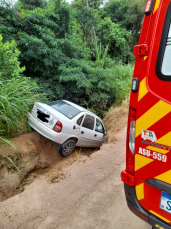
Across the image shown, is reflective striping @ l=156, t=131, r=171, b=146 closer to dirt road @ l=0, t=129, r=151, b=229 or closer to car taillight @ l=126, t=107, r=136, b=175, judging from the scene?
car taillight @ l=126, t=107, r=136, b=175

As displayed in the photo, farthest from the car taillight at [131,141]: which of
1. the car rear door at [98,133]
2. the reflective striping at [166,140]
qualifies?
the car rear door at [98,133]

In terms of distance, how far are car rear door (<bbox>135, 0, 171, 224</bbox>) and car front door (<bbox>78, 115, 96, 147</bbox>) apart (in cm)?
357

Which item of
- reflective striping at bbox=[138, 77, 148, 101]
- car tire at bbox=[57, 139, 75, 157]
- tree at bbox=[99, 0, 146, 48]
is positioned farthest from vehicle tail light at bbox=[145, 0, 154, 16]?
tree at bbox=[99, 0, 146, 48]

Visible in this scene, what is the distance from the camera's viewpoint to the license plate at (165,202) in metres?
1.37

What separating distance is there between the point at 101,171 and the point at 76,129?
1725 millimetres

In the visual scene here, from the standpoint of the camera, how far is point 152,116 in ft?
4.66

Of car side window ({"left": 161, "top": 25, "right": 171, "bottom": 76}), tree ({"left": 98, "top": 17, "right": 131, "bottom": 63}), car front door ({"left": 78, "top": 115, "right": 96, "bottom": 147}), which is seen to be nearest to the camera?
car side window ({"left": 161, "top": 25, "right": 171, "bottom": 76})

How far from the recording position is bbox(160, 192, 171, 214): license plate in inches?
54.1

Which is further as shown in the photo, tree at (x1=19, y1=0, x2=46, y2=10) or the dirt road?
tree at (x1=19, y1=0, x2=46, y2=10)

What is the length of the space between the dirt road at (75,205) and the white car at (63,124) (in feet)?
3.92

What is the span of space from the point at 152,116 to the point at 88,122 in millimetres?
3932

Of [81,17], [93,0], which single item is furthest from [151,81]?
[93,0]

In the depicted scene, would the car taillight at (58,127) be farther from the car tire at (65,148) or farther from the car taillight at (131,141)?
the car taillight at (131,141)

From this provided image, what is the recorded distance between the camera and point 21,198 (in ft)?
9.07
